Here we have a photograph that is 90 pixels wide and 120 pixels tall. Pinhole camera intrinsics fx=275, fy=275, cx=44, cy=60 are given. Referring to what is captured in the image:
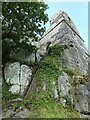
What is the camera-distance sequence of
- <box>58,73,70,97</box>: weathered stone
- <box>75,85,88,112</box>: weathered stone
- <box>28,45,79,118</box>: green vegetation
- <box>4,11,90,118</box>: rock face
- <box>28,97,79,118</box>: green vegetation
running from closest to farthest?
<box>28,97,79,118</box>: green vegetation
<box>28,45,79,118</box>: green vegetation
<box>75,85,88,112</box>: weathered stone
<box>4,11,90,118</box>: rock face
<box>58,73,70,97</box>: weathered stone

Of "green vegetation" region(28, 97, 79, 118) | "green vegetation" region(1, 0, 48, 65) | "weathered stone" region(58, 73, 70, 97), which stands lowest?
"green vegetation" region(28, 97, 79, 118)

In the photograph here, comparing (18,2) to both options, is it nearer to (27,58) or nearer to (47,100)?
(27,58)

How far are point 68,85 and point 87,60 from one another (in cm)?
345

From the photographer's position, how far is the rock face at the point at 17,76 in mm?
8783

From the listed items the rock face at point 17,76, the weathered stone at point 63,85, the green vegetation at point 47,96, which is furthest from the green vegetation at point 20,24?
the weathered stone at point 63,85

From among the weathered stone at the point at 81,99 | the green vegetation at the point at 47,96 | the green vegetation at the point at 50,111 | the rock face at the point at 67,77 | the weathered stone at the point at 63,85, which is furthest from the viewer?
the weathered stone at the point at 63,85

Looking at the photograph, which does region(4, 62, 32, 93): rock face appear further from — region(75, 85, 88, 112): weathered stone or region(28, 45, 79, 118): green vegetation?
region(75, 85, 88, 112): weathered stone

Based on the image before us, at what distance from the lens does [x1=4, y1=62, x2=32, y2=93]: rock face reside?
346 inches

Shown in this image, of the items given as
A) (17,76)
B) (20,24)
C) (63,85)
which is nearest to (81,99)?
(63,85)

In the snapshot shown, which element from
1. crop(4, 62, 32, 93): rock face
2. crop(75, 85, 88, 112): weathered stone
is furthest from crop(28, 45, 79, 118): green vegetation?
crop(4, 62, 32, 93): rock face

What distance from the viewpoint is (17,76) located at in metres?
9.30

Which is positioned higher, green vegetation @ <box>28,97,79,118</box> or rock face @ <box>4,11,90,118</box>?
rock face @ <box>4,11,90,118</box>

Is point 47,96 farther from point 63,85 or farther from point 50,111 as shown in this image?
point 63,85

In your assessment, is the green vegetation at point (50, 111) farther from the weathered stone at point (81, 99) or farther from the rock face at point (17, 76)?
the rock face at point (17, 76)
